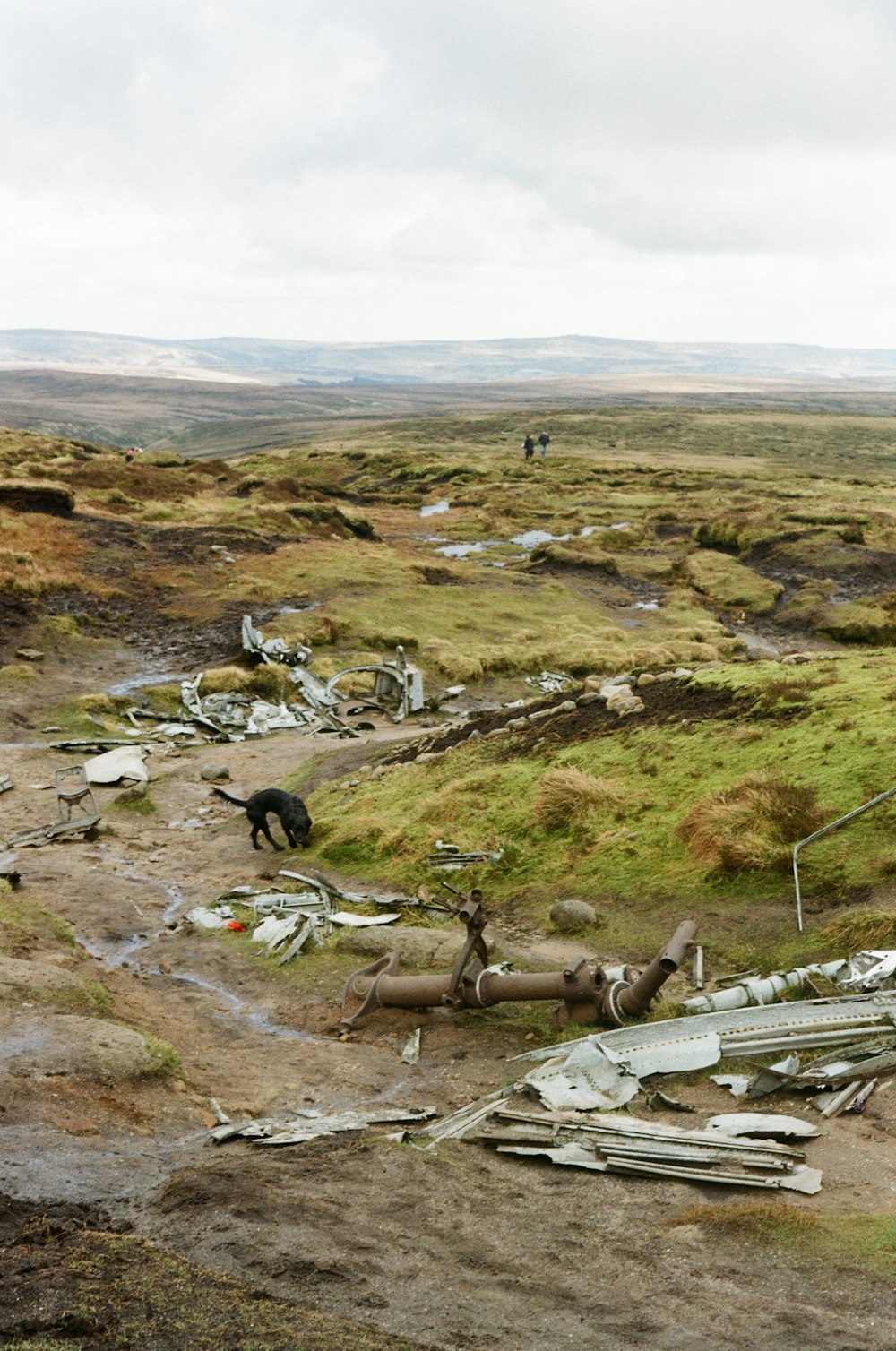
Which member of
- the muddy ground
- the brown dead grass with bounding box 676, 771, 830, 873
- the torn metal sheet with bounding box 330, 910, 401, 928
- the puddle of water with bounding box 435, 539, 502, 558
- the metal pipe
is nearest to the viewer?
the muddy ground

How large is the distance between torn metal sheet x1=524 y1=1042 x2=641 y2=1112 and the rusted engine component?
2.81ft

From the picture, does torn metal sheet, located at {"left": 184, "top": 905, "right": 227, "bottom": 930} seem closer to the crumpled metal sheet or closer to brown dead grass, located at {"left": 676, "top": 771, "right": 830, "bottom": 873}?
brown dead grass, located at {"left": 676, "top": 771, "right": 830, "bottom": 873}

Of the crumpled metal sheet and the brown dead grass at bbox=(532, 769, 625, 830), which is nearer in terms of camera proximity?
the crumpled metal sheet

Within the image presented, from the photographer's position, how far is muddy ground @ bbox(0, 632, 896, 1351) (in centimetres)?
463

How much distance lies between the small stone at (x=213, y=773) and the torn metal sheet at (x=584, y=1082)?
13.1 metres

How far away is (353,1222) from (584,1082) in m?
2.58

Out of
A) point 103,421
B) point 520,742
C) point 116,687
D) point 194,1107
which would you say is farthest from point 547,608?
point 103,421

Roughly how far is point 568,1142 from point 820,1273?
2.02 meters

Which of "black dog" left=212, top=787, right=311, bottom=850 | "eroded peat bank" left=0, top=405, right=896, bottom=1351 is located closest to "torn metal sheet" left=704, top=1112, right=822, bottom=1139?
"eroded peat bank" left=0, top=405, right=896, bottom=1351

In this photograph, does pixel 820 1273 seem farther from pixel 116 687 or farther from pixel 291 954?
pixel 116 687

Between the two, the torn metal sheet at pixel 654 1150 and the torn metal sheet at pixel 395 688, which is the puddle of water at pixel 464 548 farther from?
the torn metal sheet at pixel 654 1150

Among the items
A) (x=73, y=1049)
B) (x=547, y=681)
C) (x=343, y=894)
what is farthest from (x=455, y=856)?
(x=547, y=681)

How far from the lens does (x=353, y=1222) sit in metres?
5.72

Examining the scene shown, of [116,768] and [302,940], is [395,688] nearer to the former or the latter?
[116,768]
